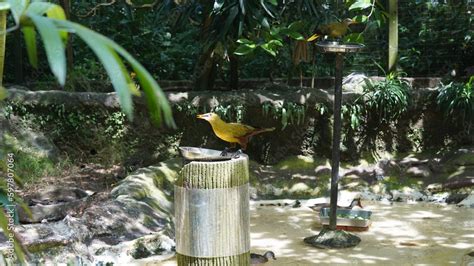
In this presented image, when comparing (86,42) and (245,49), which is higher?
(245,49)

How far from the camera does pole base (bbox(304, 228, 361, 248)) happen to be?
5004mm

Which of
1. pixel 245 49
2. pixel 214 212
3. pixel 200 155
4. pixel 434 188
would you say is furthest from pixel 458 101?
pixel 214 212

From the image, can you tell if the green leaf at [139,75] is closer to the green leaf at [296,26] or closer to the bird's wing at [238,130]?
the bird's wing at [238,130]

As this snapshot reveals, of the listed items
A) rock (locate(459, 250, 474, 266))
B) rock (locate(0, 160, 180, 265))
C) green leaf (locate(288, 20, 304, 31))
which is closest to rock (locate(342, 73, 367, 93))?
green leaf (locate(288, 20, 304, 31))

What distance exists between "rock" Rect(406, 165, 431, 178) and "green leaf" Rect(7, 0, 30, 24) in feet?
21.5

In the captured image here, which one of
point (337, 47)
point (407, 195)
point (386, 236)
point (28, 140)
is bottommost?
point (386, 236)

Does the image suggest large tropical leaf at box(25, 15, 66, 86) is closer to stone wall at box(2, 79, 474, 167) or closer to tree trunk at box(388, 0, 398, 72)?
stone wall at box(2, 79, 474, 167)

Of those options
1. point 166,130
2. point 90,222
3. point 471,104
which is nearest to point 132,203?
point 90,222

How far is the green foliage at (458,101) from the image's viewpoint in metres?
7.14

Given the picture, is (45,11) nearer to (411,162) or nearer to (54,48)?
(54,48)

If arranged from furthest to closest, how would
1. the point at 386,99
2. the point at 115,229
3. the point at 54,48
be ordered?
1. the point at 386,99
2. the point at 115,229
3. the point at 54,48

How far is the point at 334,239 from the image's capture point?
5.03m

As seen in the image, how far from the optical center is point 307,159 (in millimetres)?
7152

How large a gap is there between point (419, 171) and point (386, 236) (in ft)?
6.00
